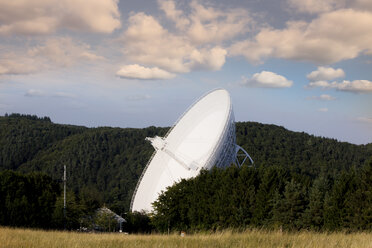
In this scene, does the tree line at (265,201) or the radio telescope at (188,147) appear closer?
the tree line at (265,201)

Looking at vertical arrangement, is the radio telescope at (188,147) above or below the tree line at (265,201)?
above

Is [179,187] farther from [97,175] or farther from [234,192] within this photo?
[97,175]

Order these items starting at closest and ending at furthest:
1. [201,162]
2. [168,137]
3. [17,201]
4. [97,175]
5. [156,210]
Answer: [201,162], [168,137], [156,210], [17,201], [97,175]

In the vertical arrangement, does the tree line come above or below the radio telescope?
below

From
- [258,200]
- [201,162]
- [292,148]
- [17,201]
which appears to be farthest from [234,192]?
[292,148]

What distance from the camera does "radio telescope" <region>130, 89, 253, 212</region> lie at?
129ft

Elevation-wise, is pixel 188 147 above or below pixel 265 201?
above

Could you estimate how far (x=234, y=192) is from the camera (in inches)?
1629

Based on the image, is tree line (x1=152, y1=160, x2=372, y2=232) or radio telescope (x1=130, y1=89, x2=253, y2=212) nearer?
tree line (x1=152, y1=160, x2=372, y2=232)

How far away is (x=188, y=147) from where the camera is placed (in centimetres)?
4072

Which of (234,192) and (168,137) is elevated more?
(168,137)

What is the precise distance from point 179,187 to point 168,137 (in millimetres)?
6409

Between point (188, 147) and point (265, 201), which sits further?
point (188, 147)

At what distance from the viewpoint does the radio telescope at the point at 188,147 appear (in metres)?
39.2
